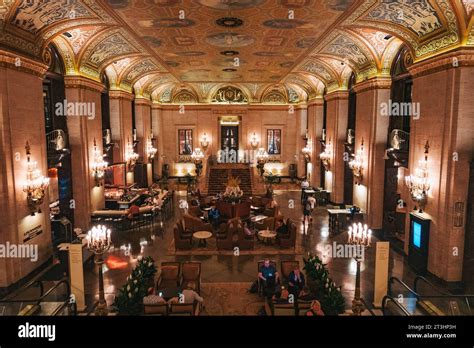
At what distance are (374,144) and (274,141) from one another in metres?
14.8

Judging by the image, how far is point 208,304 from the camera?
27.5ft

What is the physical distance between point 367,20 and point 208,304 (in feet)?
29.6

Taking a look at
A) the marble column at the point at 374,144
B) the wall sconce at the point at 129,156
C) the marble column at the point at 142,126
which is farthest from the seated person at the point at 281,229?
the marble column at the point at 142,126

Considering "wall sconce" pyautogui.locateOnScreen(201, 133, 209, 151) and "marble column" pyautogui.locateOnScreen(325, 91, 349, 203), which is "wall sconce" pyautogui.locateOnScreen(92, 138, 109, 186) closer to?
"marble column" pyautogui.locateOnScreen(325, 91, 349, 203)

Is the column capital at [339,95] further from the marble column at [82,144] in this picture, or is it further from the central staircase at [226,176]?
the marble column at [82,144]

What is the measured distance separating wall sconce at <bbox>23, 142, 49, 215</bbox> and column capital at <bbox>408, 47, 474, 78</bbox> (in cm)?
1161

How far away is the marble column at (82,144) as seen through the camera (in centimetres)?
1323

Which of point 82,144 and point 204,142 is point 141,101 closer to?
point 204,142

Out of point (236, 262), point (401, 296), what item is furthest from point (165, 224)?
point (401, 296)

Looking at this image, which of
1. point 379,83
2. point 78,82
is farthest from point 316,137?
point 78,82

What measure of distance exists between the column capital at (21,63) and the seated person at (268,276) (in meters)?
8.36

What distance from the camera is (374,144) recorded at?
45.0 ft

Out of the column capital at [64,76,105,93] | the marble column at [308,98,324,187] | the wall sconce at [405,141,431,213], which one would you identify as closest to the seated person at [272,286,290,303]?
the wall sconce at [405,141,431,213]
